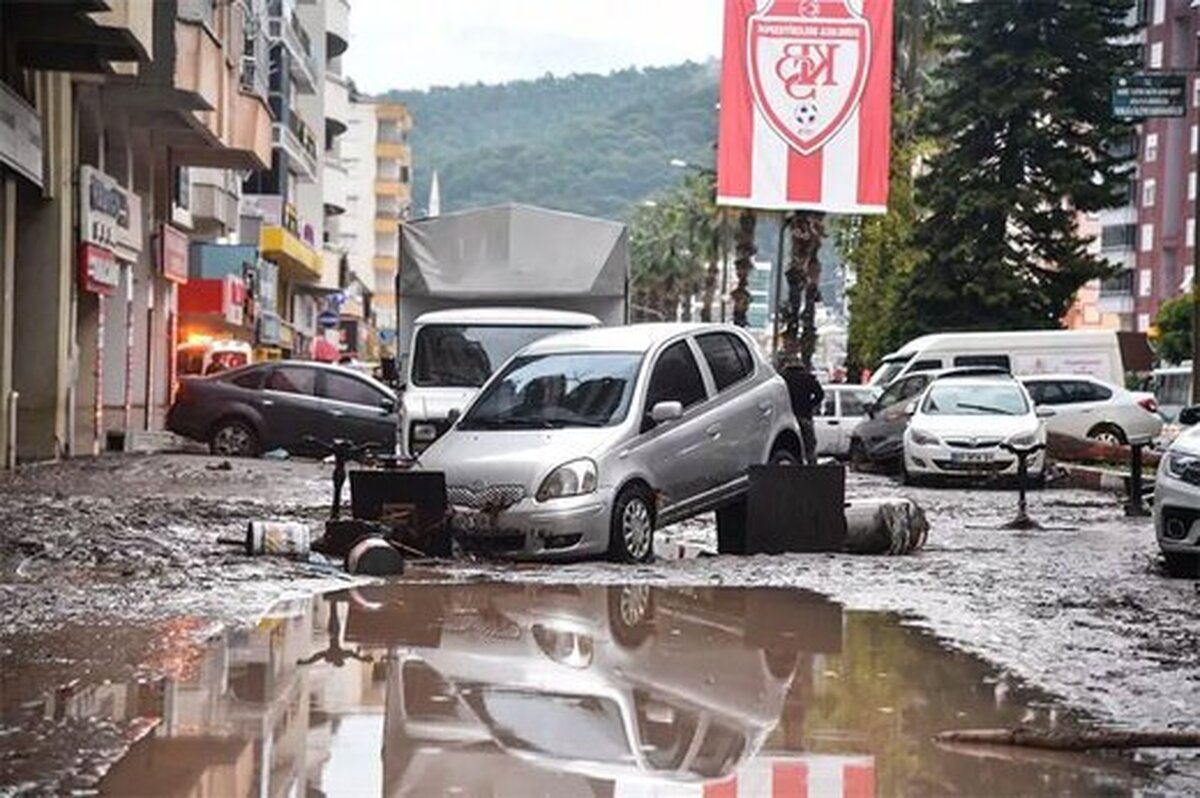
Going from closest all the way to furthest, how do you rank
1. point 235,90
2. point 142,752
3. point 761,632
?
1. point 142,752
2. point 761,632
3. point 235,90

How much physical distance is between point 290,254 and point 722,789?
200ft

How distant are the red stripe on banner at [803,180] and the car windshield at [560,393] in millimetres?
10312

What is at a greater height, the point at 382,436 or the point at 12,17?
the point at 12,17

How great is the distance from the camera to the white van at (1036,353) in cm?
3853

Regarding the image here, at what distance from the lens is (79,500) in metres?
18.7

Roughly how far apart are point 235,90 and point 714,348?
21.3 m

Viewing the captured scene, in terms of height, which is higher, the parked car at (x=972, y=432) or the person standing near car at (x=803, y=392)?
the person standing near car at (x=803, y=392)

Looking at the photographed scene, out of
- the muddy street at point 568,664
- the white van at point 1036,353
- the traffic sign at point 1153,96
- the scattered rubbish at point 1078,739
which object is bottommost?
the muddy street at point 568,664

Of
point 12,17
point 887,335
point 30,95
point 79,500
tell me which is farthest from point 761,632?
point 887,335

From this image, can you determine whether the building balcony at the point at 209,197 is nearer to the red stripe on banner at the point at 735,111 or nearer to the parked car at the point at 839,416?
the parked car at the point at 839,416

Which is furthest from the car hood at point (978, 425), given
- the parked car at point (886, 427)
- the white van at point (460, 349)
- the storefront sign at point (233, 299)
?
the storefront sign at point (233, 299)

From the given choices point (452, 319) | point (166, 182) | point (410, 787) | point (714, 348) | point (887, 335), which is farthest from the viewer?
point (887, 335)

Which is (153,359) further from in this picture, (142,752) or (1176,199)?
(1176,199)

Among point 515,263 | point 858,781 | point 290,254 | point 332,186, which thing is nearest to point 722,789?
point 858,781
